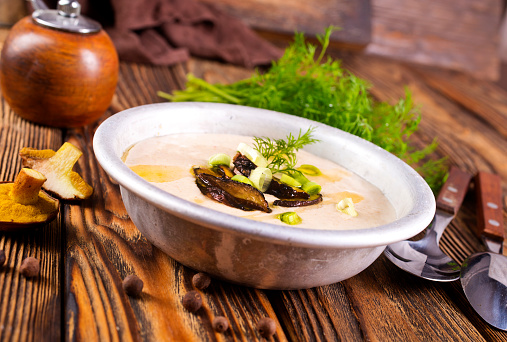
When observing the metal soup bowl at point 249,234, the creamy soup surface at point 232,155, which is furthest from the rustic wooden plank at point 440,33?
the metal soup bowl at point 249,234

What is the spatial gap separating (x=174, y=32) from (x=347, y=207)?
7.00ft

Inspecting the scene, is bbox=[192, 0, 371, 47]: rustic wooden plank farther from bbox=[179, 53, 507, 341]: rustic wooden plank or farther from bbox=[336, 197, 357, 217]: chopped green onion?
bbox=[336, 197, 357, 217]: chopped green onion

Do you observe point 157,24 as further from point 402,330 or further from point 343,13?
point 402,330

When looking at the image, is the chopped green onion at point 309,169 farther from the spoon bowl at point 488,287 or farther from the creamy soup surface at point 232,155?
the spoon bowl at point 488,287

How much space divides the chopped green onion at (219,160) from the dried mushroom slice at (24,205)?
46 centimetres

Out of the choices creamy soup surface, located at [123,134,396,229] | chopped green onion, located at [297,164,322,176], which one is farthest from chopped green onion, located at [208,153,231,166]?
chopped green onion, located at [297,164,322,176]

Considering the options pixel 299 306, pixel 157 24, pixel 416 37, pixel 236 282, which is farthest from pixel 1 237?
pixel 416 37

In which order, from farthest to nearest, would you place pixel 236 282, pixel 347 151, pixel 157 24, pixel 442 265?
1. pixel 157 24
2. pixel 347 151
3. pixel 442 265
4. pixel 236 282

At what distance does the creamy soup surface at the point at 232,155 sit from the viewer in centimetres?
131

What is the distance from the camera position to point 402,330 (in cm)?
126

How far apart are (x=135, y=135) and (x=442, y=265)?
1.02m

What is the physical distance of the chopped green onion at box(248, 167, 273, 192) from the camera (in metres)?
1.41

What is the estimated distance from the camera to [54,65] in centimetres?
186

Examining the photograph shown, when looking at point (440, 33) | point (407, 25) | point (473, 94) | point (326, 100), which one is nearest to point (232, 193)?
point (326, 100)
